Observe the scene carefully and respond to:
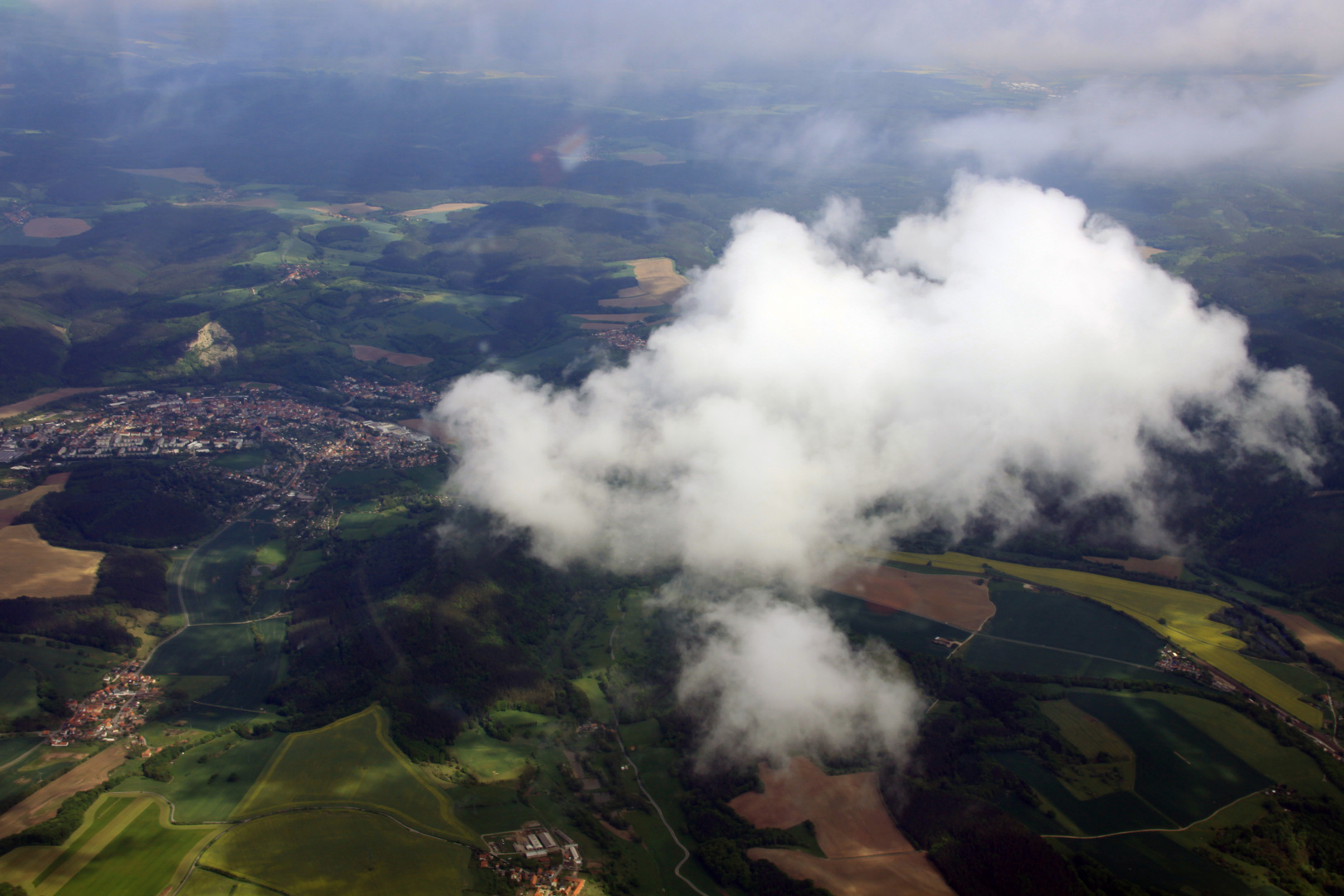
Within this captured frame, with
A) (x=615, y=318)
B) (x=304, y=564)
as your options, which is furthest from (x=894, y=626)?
(x=615, y=318)

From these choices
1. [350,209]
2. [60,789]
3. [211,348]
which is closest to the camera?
[60,789]

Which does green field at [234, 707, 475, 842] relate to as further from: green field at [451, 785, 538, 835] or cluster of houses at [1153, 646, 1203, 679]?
cluster of houses at [1153, 646, 1203, 679]

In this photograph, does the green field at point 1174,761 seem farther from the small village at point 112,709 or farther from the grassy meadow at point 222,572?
the grassy meadow at point 222,572

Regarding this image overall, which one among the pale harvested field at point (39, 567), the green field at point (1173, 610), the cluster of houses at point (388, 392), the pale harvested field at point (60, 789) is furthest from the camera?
the cluster of houses at point (388, 392)

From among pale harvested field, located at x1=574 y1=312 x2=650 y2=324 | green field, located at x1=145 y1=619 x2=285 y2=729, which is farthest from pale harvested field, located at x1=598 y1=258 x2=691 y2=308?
Answer: green field, located at x1=145 y1=619 x2=285 y2=729

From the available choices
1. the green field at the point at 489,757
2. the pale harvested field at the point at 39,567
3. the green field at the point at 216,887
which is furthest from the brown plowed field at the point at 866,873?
the pale harvested field at the point at 39,567

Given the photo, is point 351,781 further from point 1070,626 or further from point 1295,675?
point 1295,675
